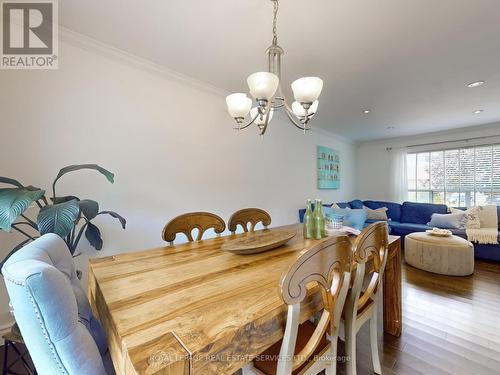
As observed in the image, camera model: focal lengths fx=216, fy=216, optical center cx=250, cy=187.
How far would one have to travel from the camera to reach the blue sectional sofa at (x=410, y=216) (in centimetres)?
359

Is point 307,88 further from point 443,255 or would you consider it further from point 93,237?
point 443,255

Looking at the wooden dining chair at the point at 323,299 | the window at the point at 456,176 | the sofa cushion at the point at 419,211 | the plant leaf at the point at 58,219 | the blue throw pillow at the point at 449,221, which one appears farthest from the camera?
the sofa cushion at the point at 419,211

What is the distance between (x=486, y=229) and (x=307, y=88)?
4.37m

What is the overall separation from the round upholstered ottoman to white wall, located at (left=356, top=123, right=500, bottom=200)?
2.61m

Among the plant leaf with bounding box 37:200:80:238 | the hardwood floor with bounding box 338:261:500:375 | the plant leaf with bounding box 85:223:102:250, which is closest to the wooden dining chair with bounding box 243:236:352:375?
the hardwood floor with bounding box 338:261:500:375

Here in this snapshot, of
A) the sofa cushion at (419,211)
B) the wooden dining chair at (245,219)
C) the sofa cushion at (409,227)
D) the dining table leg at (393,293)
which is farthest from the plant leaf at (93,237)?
the sofa cushion at (419,211)

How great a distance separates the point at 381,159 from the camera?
18.4 ft

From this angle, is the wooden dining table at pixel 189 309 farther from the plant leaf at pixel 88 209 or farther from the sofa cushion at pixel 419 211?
the sofa cushion at pixel 419 211

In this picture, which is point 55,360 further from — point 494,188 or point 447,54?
point 494,188

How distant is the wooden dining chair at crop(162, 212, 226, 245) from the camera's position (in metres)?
1.46

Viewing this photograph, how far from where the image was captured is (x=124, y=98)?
2.06 metres

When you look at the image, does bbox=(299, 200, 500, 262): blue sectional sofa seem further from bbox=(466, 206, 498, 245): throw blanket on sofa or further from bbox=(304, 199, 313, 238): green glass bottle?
bbox=(304, 199, 313, 238): green glass bottle

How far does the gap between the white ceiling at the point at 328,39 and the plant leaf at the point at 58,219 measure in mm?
1426

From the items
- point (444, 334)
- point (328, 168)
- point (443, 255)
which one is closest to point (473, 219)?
point (443, 255)
